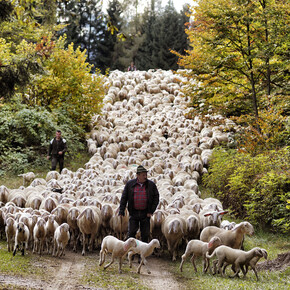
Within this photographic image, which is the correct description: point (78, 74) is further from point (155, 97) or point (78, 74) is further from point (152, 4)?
point (152, 4)

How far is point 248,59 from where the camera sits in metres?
17.2

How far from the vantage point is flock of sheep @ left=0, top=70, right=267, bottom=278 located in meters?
8.99

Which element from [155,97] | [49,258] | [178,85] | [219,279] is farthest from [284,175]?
[178,85]

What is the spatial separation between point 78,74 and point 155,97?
30.0ft

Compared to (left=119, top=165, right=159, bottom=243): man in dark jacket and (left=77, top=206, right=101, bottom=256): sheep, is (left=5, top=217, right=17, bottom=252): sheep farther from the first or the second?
(left=119, top=165, right=159, bottom=243): man in dark jacket

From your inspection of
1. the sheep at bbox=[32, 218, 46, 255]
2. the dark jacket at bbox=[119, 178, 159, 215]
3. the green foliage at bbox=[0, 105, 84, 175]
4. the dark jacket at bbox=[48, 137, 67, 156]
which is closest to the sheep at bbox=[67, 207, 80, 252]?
the sheep at bbox=[32, 218, 46, 255]

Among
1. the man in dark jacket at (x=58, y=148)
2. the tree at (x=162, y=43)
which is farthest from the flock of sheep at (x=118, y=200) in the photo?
the tree at (x=162, y=43)

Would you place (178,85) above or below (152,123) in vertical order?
above

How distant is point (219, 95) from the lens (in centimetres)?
1972

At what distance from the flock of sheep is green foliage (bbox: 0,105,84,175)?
7.57ft

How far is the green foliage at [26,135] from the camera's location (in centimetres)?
2078

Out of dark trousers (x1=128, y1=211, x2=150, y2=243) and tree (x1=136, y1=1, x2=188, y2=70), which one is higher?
tree (x1=136, y1=1, x2=188, y2=70)

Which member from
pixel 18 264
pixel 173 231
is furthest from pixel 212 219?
pixel 18 264

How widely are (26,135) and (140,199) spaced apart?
1457 cm
